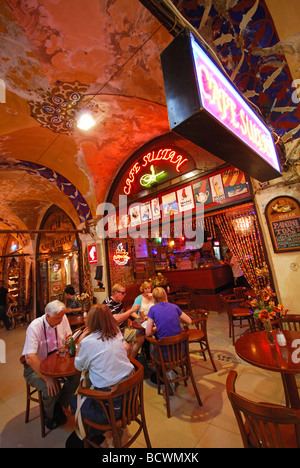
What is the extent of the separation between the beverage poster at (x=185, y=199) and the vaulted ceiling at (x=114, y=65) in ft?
2.39

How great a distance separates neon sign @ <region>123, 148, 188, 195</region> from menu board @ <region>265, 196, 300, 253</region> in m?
2.38

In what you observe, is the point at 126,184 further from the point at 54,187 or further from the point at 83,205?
the point at 54,187

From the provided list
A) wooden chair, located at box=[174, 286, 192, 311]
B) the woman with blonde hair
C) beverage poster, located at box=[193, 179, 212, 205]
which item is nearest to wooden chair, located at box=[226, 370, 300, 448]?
the woman with blonde hair

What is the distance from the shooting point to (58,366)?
249 cm

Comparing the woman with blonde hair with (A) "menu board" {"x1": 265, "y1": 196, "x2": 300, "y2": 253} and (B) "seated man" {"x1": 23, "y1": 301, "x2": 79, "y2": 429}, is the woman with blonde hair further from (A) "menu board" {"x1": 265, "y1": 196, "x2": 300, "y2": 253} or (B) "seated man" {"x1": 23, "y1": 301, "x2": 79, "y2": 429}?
(A) "menu board" {"x1": 265, "y1": 196, "x2": 300, "y2": 253}

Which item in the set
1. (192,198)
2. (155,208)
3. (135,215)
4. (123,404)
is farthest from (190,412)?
(135,215)

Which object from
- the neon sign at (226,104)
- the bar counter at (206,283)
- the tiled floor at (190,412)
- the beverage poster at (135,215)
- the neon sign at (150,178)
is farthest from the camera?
the bar counter at (206,283)

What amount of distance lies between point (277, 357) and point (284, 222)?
85.4 inches

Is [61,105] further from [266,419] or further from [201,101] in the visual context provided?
[266,419]

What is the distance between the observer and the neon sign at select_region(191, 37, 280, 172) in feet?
4.31

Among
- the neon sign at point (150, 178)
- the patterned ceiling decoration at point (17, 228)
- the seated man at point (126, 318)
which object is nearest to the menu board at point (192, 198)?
the neon sign at point (150, 178)

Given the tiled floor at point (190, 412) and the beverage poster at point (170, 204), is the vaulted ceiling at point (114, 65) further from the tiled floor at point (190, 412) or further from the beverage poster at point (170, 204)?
the tiled floor at point (190, 412)

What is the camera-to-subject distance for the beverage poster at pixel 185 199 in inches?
188

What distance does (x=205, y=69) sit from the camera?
1380mm
